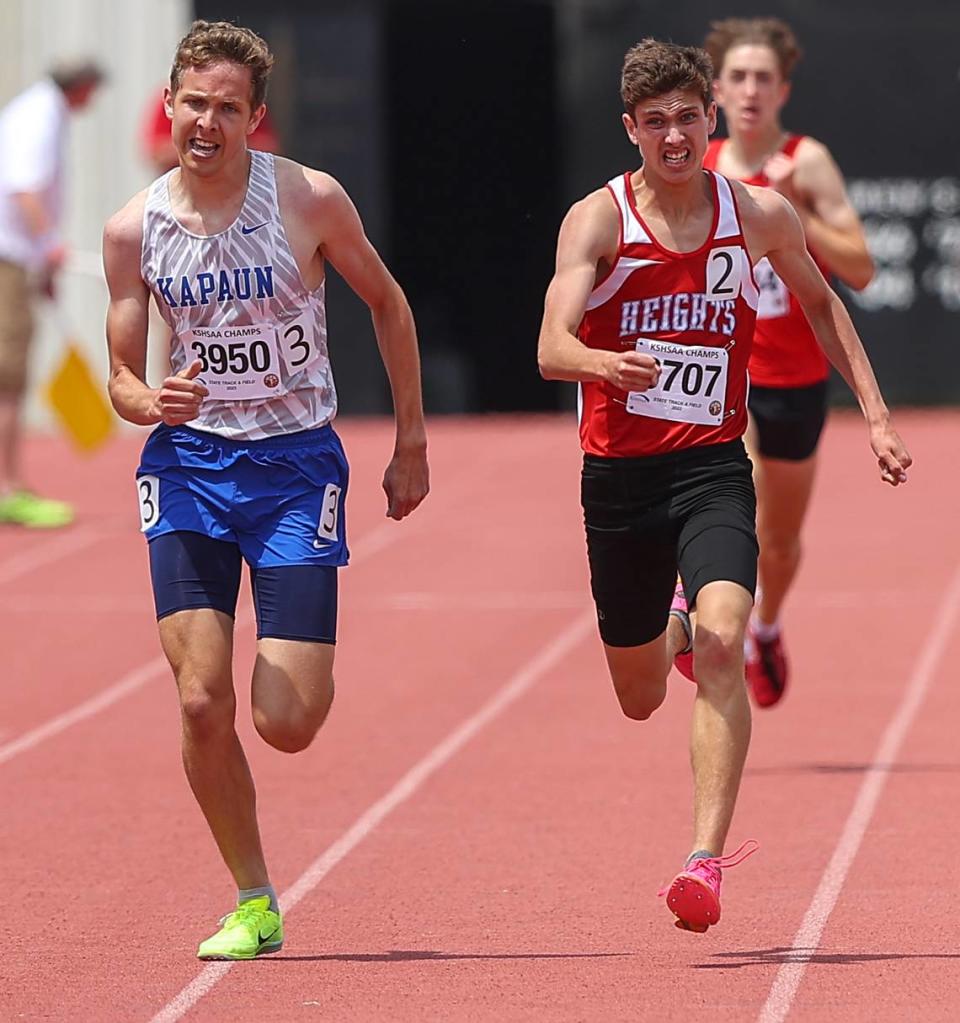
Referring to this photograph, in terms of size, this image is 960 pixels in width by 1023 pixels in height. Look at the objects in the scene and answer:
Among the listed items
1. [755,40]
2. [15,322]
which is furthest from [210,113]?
[15,322]

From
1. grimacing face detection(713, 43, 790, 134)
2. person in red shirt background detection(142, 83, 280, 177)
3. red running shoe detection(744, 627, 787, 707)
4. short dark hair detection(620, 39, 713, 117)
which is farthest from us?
person in red shirt background detection(142, 83, 280, 177)

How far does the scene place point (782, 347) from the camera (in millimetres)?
8258

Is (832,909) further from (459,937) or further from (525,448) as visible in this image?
(525,448)

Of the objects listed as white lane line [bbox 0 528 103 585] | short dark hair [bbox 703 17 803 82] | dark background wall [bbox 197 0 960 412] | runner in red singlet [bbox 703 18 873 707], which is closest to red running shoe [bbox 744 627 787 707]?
runner in red singlet [bbox 703 18 873 707]

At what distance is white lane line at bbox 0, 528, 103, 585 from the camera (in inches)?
505

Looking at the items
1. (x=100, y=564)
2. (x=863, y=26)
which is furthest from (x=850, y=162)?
(x=100, y=564)

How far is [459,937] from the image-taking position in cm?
595

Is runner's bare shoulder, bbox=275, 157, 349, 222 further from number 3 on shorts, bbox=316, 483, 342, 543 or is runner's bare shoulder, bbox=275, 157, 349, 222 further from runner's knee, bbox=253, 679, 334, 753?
runner's knee, bbox=253, 679, 334, 753

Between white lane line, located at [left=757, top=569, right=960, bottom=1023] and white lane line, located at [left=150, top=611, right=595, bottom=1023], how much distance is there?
1.20 metres

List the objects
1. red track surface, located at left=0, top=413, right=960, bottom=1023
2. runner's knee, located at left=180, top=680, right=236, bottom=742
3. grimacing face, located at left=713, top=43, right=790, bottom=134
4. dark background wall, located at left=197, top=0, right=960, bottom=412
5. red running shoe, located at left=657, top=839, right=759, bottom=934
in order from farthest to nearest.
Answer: dark background wall, located at left=197, top=0, right=960, bottom=412 → grimacing face, located at left=713, top=43, right=790, bottom=134 → runner's knee, located at left=180, top=680, right=236, bottom=742 → red track surface, located at left=0, top=413, right=960, bottom=1023 → red running shoe, located at left=657, top=839, right=759, bottom=934

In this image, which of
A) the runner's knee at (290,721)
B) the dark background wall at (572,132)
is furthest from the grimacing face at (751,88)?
Result: the dark background wall at (572,132)

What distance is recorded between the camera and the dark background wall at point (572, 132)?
18.6 metres

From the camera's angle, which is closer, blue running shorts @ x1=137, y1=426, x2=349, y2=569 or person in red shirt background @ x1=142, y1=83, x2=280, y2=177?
blue running shorts @ x1=137, y1=426, x2=349, y2=569

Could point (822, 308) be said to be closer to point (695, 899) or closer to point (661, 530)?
point (661, 530)
